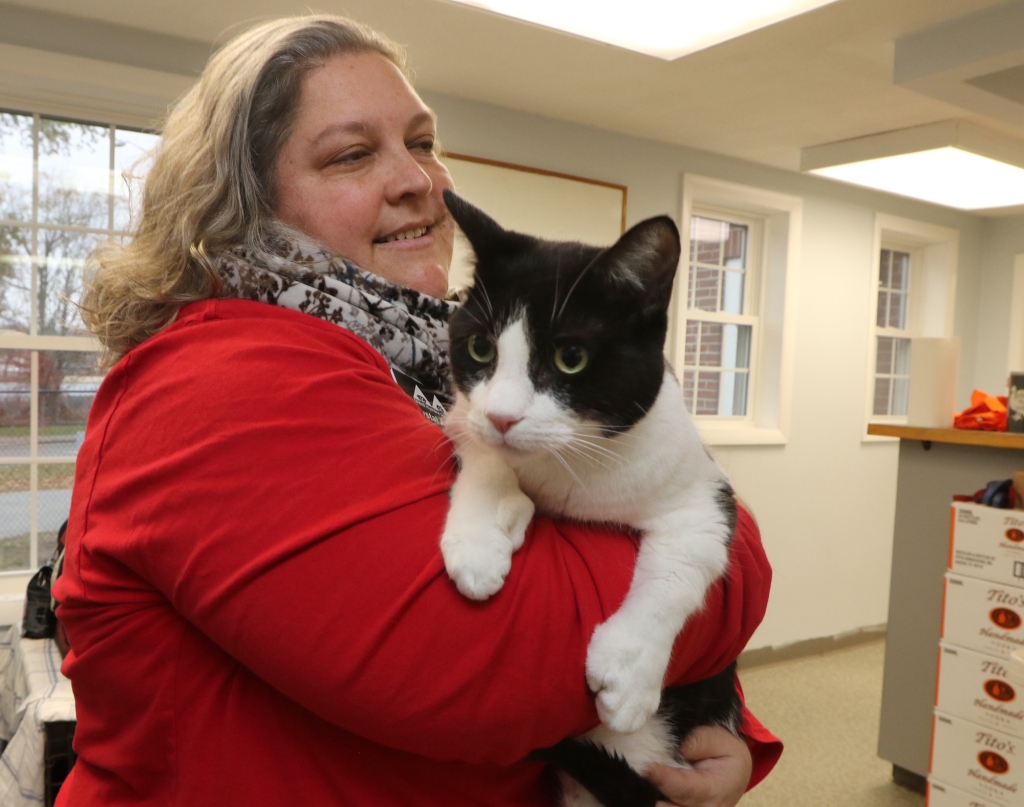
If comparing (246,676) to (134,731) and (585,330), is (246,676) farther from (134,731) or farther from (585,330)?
(585,330)

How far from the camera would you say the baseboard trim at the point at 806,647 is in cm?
470

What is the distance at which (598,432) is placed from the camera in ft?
3.06

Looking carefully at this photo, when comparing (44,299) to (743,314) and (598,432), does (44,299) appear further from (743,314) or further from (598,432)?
(743,314)

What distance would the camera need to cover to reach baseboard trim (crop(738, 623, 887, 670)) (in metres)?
4.70

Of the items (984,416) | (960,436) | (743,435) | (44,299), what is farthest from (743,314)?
(44,299)

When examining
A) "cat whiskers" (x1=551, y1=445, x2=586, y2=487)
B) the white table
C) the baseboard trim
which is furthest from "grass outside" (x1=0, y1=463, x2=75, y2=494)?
the baseboard trim

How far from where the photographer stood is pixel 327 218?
41.6 inches

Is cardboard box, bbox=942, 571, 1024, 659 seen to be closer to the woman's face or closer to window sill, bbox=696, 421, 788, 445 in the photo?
window sill, bbox=696, 421, 788, 445

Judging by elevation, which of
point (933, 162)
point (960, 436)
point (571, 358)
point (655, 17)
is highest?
point (655, 17)

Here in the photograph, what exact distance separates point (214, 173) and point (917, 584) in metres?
3.23

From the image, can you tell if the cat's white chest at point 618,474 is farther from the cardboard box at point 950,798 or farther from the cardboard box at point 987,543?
the cardboard box at point 950,798

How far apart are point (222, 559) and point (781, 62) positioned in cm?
318

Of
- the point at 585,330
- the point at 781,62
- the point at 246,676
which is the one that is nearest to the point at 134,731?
the point at 246,676

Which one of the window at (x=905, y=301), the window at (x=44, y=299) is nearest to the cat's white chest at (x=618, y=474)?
the window at (x=44, y=299)
